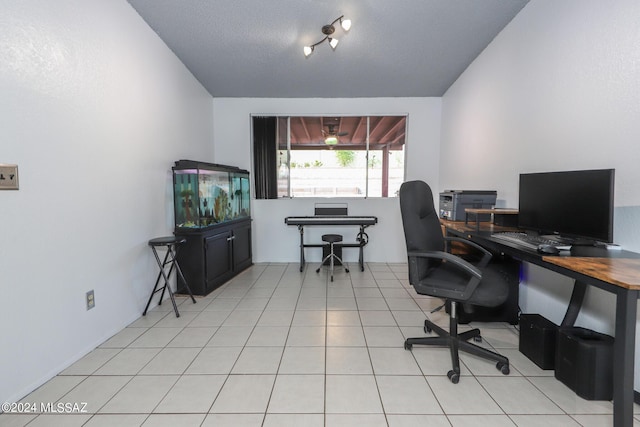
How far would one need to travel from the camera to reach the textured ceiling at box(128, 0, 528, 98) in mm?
2566

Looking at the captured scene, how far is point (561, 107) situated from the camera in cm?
211

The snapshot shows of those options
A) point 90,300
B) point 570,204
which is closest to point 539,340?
point 570,204

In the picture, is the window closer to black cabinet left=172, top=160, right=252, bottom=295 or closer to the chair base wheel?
black cabinet left=172, top=160, right=252, bottom=295

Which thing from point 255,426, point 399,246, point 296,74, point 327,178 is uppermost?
point 296,74

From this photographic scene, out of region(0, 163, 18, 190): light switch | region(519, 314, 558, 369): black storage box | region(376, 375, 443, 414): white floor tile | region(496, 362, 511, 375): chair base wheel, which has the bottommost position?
region(376, 375, 443, 414): white floor tile

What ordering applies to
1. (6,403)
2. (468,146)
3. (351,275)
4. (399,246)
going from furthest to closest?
(399,246)
(351,275)
(468,146)
(6,403)

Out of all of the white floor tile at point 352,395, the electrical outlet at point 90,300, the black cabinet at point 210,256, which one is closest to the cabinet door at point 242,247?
the black cabinet at point 210,256

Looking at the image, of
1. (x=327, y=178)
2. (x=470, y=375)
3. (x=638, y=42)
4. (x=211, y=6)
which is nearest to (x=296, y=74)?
(x=211, y=6)

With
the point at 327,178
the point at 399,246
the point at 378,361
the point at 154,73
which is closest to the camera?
the point at 378,361

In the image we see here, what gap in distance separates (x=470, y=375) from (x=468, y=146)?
2.71m

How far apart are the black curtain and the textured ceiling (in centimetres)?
63

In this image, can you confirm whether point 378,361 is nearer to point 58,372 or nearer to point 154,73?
point 58,372

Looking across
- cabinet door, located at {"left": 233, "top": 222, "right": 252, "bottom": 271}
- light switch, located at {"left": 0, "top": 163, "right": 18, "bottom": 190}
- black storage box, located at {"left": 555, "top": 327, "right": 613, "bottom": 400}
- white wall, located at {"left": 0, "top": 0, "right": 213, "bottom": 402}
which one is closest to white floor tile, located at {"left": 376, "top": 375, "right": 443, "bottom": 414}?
black storage box, located at {"left": 555, "top": 327, "right": 613, "bottom": 400}

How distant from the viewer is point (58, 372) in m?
1.86
